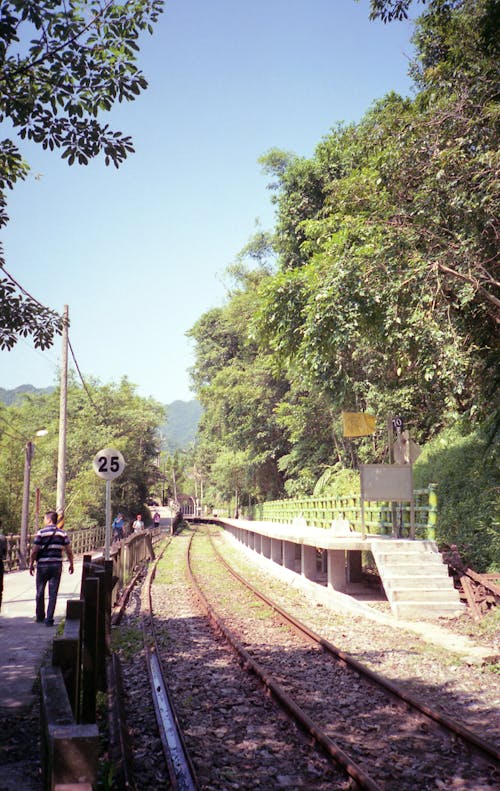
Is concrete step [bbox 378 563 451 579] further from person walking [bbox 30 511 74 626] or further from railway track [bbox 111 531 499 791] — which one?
person walking [bbox 30 511 74 626]

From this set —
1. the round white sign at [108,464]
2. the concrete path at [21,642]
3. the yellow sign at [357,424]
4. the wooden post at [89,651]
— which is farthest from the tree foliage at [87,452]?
the wooden post at [89,651]

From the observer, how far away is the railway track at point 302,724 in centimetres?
517

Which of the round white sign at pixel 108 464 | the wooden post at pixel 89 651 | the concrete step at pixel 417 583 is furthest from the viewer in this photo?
the round white sign at pixel 108 464

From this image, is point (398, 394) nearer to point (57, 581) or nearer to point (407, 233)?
point (407, 233)

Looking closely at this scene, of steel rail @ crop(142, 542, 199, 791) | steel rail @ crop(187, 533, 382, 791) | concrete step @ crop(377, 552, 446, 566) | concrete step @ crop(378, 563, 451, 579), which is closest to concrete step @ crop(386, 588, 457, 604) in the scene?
concrete step @ crop(378, 563, 451, 579)

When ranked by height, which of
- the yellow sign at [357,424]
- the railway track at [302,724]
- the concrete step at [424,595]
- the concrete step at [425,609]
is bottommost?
the railway track at [302,724]

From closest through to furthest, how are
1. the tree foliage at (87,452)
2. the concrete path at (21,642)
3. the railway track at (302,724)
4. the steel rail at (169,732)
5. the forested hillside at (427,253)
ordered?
the steel rail at (169,732) < the railway track at (302,724) < the concrete path at (21,642) < the forested hillside at (427,253) < the tree foliage at (87,452)

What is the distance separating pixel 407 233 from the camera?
39.8 feet

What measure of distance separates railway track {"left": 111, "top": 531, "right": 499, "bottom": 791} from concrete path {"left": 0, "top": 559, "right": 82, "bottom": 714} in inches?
→ 56.8

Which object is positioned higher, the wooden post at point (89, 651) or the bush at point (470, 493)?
the bush at point (470, 493)

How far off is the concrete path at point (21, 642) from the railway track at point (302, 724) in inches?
56.8

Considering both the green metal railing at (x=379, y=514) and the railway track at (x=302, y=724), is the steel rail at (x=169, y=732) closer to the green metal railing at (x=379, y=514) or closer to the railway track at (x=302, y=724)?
the railway track at (x=302, y=724)

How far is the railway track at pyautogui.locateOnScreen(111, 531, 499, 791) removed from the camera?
17.0 ft

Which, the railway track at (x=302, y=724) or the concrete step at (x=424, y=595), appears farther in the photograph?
the concrete step at (x=424, y=595)
